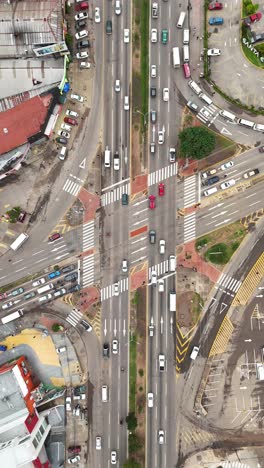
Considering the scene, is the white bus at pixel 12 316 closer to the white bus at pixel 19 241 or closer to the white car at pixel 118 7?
the white bus at pixel 19 241

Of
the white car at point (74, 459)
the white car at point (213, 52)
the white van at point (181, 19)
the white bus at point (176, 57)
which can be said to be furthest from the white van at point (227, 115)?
the white car at point (74, 459)

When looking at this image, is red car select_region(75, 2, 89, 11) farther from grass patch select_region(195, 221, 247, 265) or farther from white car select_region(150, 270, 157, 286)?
white car select_region(150, 270, 157, 286)

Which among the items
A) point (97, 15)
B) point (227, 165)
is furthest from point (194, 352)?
point (97, 15)

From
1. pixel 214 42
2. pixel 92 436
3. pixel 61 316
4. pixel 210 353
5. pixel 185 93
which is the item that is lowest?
pixel 92 436

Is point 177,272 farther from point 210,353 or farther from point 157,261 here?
point 210,353

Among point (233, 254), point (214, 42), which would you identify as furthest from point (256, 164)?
point (214, 42)
